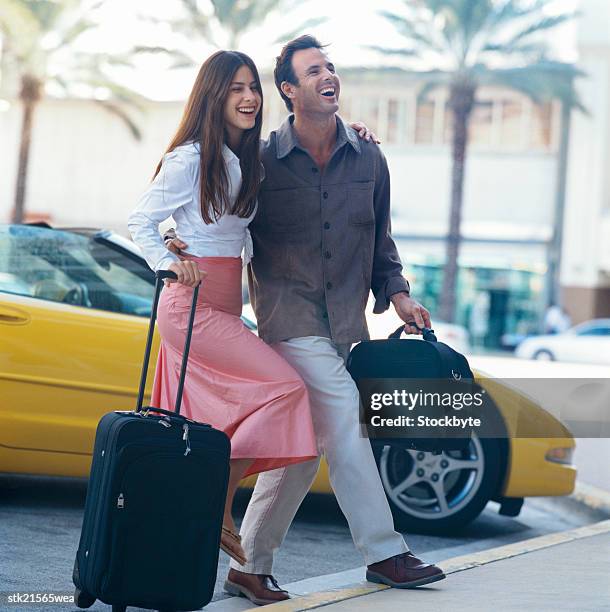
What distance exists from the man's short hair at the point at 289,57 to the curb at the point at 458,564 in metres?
1.75

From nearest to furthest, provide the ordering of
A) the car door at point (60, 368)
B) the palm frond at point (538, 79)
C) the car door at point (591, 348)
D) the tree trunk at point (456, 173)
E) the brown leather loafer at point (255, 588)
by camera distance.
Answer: the brown leather loafer at point (255, 588) < the car door at point (60, 368) < the car door at point (591, 348) < the palm frond at point (538, 79) < the tree trunk at point (456, 173)

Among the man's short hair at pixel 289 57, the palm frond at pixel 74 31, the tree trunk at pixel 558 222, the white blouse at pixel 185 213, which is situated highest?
the palm frond at pixel 74 31

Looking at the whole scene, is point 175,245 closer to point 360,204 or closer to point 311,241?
point 311,241

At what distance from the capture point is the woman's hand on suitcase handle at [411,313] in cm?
427

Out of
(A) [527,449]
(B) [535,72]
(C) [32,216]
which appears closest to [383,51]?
(B) [535,72]

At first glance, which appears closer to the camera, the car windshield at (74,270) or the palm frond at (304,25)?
the car windshield at (74,270)

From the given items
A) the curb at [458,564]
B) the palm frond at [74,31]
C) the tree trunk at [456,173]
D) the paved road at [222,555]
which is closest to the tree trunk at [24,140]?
the palm frond at [74,31]

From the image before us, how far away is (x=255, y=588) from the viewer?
414 cm

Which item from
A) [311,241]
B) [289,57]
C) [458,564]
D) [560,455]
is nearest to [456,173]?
[560,455]

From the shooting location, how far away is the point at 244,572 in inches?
165

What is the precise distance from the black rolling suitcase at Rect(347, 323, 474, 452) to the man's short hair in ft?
3.15

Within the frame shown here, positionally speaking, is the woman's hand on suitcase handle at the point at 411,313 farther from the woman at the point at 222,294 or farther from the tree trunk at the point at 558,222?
the tree trunk at the point at 558,222

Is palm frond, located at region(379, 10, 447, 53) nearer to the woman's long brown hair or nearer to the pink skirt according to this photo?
the woman's long brown hair

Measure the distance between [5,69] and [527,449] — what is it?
2582 centimetres
